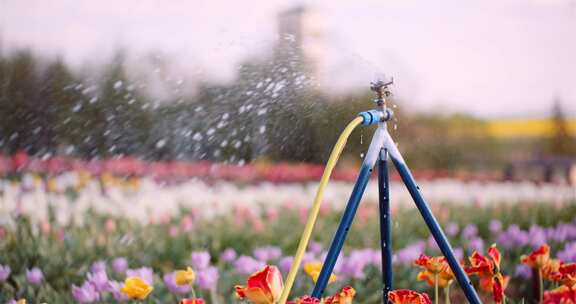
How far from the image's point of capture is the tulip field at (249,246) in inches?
75.6

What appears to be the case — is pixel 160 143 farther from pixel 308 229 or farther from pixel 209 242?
pixel 308 229

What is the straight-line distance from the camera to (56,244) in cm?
313

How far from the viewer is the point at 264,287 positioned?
1.37m

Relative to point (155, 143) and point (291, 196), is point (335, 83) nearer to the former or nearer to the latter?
point (291, 196)

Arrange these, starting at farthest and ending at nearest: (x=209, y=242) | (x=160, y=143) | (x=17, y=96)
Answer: (x=17, y=96) < (x=160, y=143) < (x=209, y=242)

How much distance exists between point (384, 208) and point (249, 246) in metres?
2.08

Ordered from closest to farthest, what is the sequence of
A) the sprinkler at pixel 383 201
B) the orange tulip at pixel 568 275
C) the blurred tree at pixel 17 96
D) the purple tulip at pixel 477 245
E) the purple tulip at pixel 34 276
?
the sprinkler at pixel 383 201
the orange tulip at pixel 568 275
the purple tulip at pixel 34 276
the purple tulip at pixel 477 245
the blurred tree at pixel 17 96

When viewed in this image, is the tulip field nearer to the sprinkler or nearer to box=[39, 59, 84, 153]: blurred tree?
the sprinkler

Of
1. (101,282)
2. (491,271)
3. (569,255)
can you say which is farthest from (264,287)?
(569,255)

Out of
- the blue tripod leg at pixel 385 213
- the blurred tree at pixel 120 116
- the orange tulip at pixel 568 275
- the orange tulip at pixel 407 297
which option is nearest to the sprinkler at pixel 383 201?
the blue tripod leg at pixel 385 213

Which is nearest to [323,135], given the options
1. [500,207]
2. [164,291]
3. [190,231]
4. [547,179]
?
[500,207]

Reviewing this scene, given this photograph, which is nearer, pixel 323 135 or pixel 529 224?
pixel 529 224

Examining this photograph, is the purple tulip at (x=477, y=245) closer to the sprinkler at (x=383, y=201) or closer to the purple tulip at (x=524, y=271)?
the purple tulip at (x=524, y=271)

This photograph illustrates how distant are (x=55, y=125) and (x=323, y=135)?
4.01 meters
